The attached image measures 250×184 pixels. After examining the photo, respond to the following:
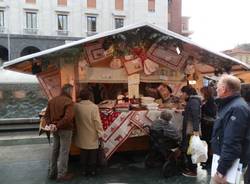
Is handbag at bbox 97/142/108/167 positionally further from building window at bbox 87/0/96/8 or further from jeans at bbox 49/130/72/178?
building window at bbox 87/0/96/8

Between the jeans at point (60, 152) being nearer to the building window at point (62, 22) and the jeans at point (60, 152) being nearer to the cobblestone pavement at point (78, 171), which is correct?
the cobblestone pavement at point (78, 171)

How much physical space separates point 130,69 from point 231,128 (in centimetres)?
427

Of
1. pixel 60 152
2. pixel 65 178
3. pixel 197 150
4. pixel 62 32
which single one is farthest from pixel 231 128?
pixel 62 32

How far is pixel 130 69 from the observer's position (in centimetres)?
686

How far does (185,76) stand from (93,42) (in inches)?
96.6

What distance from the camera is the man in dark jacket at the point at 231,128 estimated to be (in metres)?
2.73

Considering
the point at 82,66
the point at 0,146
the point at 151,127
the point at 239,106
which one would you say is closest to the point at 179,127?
the point at 151,127

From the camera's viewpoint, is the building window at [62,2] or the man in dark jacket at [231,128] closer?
the man in dark jacket at [231,128]

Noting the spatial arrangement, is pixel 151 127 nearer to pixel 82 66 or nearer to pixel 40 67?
pixel 82 66

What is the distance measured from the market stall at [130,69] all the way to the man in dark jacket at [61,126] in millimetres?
979

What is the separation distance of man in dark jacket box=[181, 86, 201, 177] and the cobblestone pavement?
0.21m

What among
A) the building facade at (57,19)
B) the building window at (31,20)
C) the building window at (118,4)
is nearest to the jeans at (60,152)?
the building facade at (57,19)

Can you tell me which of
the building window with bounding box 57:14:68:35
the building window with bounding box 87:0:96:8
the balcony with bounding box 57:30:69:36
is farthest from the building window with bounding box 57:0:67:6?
the balcony with bounding box 57:30:69:36

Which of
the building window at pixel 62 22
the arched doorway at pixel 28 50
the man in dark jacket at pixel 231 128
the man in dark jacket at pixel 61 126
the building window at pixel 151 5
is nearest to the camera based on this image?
the man in dark jacket at pixel 231 128
